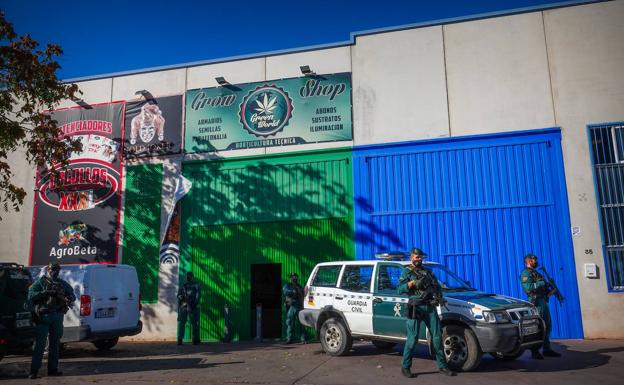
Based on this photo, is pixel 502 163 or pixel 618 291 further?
pixel 502 163

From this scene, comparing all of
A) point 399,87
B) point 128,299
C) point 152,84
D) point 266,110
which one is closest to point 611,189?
point 399,87

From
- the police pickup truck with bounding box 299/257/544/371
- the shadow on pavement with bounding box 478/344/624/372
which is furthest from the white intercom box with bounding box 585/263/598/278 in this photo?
the police pickup truck with bounding box 299/257/544/371

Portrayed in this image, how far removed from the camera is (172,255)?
15.6m

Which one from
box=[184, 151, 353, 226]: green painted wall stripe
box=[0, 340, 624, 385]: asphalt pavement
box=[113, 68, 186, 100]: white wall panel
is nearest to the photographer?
box=[0, 340, 624, 385]: asphalt pavement

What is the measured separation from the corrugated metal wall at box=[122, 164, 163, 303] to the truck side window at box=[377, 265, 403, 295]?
8.51m

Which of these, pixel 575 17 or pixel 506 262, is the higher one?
pixel 575 17

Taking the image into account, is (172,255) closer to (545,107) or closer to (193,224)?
(193,224)

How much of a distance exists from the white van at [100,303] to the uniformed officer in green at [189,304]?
67.0 inches

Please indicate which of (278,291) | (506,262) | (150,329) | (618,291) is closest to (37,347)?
(150,329)

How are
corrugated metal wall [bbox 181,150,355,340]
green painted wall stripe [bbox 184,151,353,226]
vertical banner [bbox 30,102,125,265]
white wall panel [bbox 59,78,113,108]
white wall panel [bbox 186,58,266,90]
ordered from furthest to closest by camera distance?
white wall panel [bbox 59,78,113,108], vertical banner [bbox 30,102,125,265], white wall panel [bbox 186,58,266,90], green painted wall stripe [bbox 184,151,353,226], corrugated metal wall [bbox 181,150,355,340]

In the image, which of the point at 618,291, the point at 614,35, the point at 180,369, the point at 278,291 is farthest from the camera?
the point at 278,291

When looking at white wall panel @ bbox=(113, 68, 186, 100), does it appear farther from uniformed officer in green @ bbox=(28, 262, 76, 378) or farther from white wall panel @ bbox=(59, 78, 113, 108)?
uniformed officer in green @ bbox=(28, 262, 76, 378)

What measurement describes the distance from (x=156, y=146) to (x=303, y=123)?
4961 mm

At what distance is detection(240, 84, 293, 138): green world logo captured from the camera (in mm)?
15664
